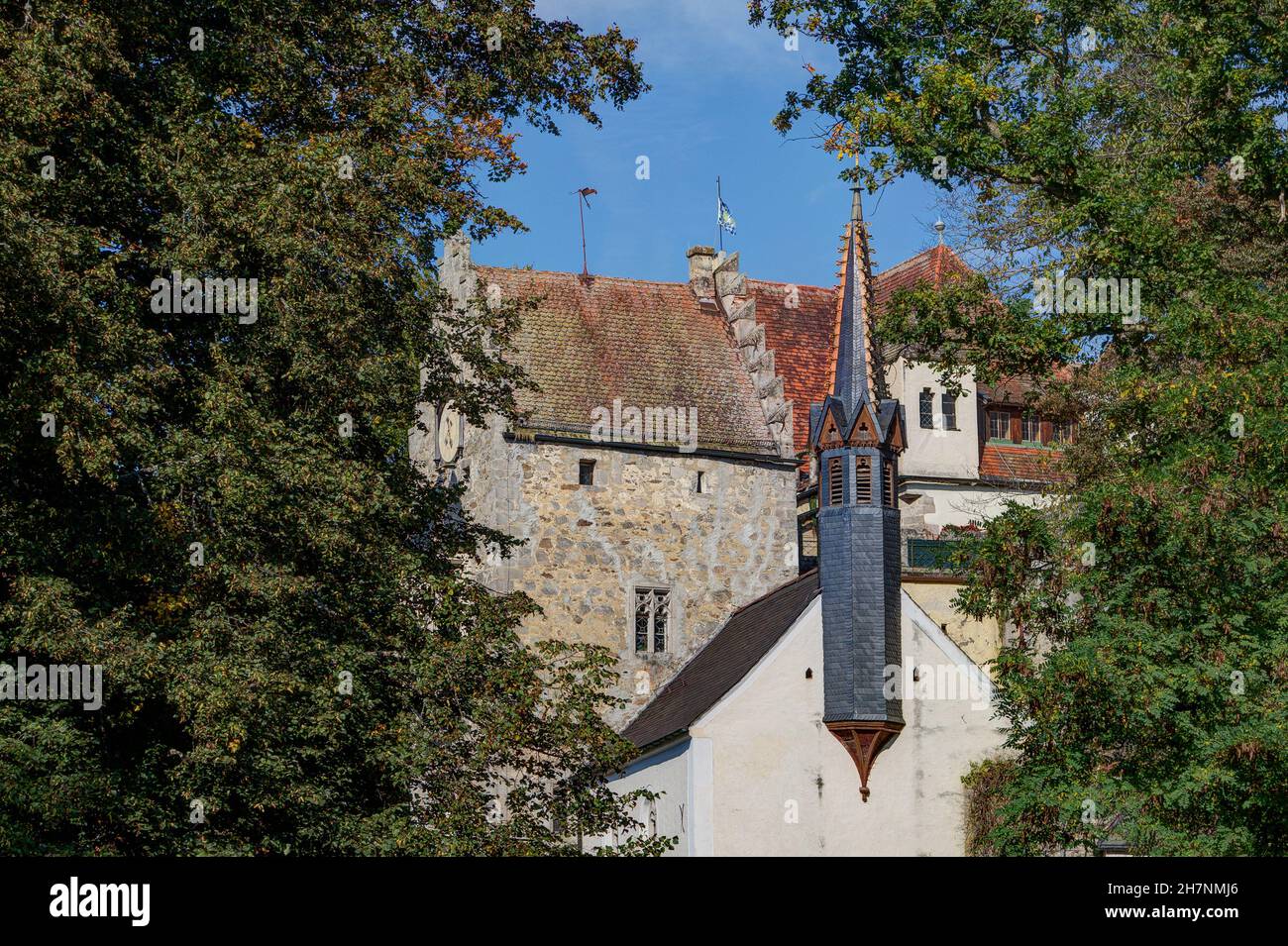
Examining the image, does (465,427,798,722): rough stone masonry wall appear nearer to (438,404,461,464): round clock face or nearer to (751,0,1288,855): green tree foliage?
(438,404,461,464): round clock face

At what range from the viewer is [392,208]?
749 inches

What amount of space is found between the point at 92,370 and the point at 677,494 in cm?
1771

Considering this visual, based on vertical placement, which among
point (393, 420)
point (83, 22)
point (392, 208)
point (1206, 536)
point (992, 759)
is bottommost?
point (992, 759)

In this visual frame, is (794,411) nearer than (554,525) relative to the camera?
No

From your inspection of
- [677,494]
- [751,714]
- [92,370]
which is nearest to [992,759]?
[751,714]

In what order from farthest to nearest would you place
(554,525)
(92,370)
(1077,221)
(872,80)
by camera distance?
(554,525) → (872,80) → (1077,221) → (92,370)

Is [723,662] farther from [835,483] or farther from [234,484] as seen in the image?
[234,484]

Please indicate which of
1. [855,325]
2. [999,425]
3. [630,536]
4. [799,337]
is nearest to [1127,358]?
[855,325]

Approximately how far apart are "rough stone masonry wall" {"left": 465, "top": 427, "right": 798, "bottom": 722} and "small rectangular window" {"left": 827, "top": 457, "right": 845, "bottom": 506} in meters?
3.97

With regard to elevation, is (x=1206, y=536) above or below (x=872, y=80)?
below

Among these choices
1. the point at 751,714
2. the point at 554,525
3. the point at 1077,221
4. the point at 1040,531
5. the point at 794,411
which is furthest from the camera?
the point at 794,411

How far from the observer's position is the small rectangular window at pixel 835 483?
2941cm

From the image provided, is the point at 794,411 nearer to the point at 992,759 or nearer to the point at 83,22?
the point at 992,759

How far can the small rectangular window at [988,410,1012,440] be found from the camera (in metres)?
35.8
